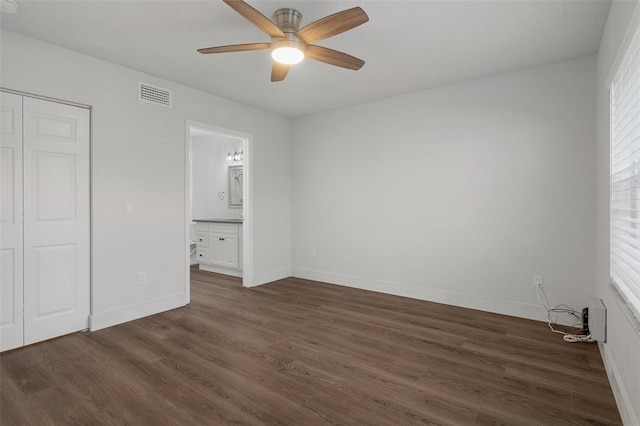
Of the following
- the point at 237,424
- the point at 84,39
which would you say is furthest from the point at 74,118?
the point at 237,424

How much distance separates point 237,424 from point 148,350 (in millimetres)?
1327

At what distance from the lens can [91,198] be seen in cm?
319

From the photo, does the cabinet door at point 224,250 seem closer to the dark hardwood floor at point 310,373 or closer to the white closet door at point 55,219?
the dark hardwood floor at point 310,373

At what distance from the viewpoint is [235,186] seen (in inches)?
259

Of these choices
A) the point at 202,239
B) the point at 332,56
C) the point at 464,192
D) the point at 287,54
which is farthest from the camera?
the point at 202,239

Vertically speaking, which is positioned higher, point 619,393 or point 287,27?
point 287,27

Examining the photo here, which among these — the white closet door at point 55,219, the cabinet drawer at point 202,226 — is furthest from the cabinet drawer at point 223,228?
the white closet door at point 55,219

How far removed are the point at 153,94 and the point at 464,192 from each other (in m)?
3.67

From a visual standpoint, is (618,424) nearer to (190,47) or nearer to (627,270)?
(627,270)

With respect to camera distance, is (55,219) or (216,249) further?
(216,249)

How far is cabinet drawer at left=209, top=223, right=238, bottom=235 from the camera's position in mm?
5406

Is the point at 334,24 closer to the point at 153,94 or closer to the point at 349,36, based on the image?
the point at 349,36


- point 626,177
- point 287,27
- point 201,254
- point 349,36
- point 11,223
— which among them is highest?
point 349,36

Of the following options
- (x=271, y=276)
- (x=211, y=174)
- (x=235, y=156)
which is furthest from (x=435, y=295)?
(x=211, y=174)
